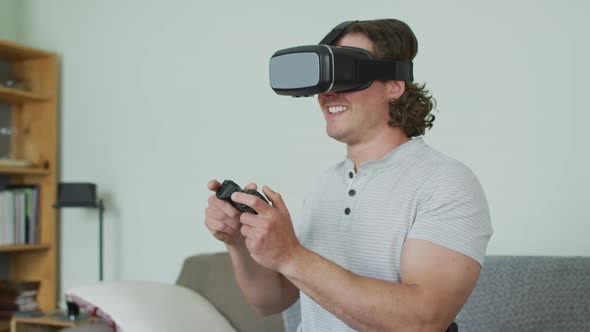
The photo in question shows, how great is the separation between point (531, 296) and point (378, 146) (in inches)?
30.0

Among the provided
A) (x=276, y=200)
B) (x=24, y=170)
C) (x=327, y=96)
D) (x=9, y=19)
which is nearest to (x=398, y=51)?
(x=327, y=96)

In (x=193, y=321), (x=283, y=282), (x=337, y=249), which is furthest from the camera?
(x=193, y=321)

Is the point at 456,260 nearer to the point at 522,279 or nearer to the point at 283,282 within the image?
the point at 283,282

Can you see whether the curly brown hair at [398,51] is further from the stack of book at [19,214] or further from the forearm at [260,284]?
the stack of book at [19,214]

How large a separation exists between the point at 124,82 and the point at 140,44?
202mm

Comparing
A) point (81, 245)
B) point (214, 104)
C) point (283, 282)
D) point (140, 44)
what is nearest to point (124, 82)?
point (140, 44)

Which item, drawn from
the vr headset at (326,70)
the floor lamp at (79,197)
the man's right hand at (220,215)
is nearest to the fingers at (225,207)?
the man's right hand at (220,215)

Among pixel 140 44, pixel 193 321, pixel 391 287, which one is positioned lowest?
pixel 193 321

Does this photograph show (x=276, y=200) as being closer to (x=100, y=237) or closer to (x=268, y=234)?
(x=268, y=234)

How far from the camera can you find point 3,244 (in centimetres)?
331

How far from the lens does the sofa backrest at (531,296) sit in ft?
6.11

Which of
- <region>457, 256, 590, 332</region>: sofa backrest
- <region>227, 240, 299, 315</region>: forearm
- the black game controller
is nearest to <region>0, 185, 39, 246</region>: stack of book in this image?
<region>227, 240, 299, 315</region>: forearm

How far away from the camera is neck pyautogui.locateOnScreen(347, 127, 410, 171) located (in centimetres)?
149

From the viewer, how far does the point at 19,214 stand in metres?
3.41
